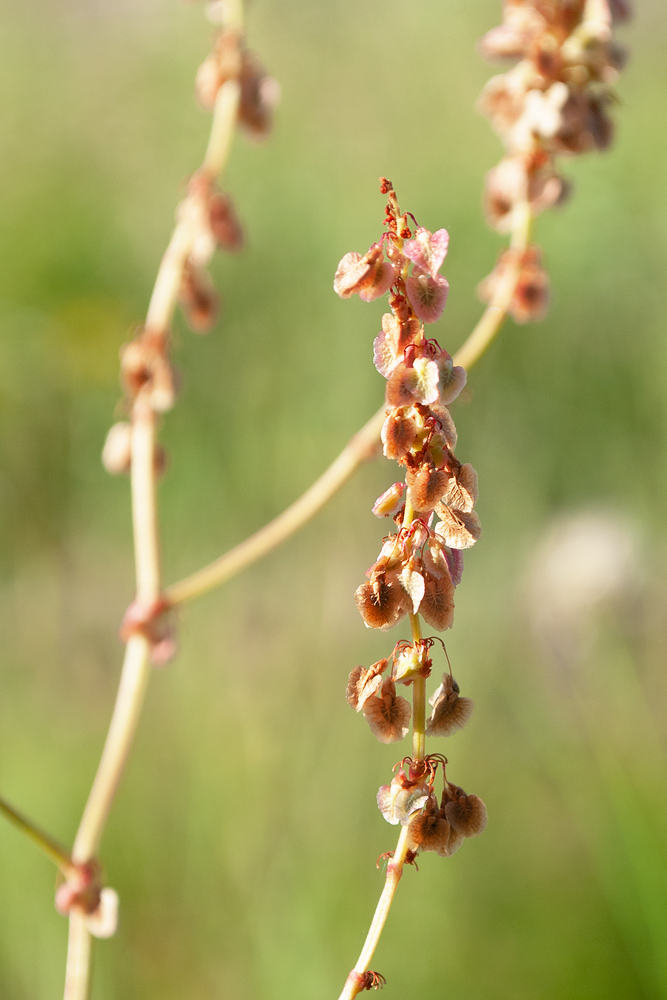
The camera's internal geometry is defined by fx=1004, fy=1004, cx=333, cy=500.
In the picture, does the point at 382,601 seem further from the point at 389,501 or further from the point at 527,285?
the point at 527,285

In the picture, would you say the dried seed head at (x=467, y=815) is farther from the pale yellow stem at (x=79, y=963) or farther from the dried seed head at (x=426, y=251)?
the pale yellow stem at (x=79, y=963)

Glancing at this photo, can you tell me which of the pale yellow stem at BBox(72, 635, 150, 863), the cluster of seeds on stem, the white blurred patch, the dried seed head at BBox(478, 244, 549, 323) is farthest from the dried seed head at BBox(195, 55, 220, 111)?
the white blurred patch

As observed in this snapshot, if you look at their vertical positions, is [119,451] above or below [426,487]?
above

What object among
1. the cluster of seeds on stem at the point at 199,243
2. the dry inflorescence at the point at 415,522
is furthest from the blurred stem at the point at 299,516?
the dry inflorescence at the point at 415,522

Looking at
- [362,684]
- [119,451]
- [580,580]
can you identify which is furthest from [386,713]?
[580,580]

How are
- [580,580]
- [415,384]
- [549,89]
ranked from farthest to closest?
[580,580] → [549,89] → [415,384]

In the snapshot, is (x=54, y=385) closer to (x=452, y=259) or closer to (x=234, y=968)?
(x=452, y=259)
